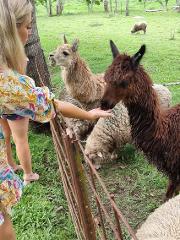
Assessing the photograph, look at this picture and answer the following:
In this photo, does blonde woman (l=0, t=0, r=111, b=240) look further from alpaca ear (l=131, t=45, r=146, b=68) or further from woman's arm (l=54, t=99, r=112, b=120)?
alpaca ear (l=131, t=45, r=146, b=68)

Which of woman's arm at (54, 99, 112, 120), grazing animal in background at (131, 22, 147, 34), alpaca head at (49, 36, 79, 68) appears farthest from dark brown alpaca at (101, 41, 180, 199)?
grazing animal in background at (131, 22, 147, 34)

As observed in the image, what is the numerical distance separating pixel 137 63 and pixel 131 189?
1.51m

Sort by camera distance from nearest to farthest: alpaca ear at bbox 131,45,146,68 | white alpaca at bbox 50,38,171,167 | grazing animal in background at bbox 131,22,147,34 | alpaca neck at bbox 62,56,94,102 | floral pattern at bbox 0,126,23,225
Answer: floral pattern at bbox 0,126,23,225, alpaca ear at bbox 131,45,146,68, white alpaca at bbox 50,38,171,167, alpaca neck at bbox 62,56,94,102, grazing animal in background at bbox 131,22,147,34

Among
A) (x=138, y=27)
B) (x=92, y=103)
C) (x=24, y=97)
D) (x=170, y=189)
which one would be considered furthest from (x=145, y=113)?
(x=138, y=27)

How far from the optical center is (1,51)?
202 cm

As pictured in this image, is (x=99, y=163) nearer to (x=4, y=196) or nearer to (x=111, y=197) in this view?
(x=4, y=196)

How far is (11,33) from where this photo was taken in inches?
78.7

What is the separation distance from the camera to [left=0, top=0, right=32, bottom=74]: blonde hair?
6.50 feet

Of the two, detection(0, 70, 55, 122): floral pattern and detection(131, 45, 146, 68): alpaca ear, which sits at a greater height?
detection(0, 70, 55, 122): floral pattern

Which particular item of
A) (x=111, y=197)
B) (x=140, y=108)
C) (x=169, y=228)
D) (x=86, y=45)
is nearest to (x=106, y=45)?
(x=86, y=45)

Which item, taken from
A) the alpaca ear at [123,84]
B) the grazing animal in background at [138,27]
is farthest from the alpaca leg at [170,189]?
the grazing animal in background at [138,27]

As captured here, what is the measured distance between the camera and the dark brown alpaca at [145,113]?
3.50 m

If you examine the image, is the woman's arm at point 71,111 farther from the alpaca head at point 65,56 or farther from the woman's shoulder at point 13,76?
the alpaca head at point 65,56

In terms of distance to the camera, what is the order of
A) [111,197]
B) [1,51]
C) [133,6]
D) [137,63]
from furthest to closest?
[133,6] → [137,63] → [1,51] → [111,197]
